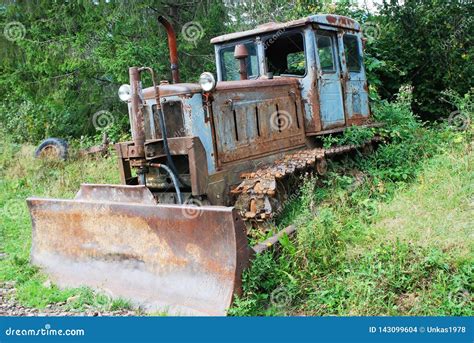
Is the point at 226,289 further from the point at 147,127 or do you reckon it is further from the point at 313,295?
the point at 147,127

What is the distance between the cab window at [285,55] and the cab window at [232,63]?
238 millimetres

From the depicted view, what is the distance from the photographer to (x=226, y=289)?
12.9ft

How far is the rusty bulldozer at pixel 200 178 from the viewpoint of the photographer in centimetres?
411

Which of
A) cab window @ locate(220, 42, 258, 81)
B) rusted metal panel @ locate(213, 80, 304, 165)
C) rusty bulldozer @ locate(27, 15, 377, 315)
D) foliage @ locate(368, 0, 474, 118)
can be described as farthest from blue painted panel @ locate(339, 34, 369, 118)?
foliage @ locate(368, 0, 474, 118)

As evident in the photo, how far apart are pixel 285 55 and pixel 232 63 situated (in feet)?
2.71

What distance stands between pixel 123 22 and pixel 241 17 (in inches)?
117

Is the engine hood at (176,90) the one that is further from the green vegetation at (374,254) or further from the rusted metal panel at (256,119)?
the green vegetation at (374,254)

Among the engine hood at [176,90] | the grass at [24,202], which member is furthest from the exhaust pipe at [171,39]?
the grass at [24,202]

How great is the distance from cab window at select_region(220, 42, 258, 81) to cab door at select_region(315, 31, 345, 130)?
96 cm

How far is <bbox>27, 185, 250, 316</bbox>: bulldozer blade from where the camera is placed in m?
3.98

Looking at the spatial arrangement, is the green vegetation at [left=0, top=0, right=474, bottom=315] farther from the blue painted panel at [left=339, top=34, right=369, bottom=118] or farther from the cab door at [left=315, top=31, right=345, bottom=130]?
the blue painted panel at [left=339, top=34, right=369, bottom=118]

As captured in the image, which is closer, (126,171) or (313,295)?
(313,295)

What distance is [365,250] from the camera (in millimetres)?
4340

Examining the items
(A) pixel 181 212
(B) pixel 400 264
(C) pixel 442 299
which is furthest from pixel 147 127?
(C) pixel 442 299
